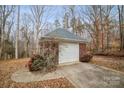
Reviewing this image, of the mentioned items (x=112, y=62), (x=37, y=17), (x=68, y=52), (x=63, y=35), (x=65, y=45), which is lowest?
(x=112, y=62)

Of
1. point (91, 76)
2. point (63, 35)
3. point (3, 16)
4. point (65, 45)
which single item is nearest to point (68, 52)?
point (65, 45)

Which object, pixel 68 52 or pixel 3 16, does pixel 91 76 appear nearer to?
pixel 68 52

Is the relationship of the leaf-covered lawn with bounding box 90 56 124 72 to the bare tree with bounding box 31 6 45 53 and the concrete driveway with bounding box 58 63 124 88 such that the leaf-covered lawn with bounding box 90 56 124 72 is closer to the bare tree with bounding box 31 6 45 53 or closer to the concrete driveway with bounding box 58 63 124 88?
the concrete driveway with bounding box 58 63 124 88

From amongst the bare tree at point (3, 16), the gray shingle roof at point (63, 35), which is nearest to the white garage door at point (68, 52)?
the gray shingle roof at point (63, 35)

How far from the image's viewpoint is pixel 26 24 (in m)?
3.29

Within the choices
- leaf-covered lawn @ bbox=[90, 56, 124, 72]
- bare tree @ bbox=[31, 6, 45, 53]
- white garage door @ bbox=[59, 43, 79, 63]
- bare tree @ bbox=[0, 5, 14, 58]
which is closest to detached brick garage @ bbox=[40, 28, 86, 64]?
white garage door @ bbox=[59, 43, 79, 63]

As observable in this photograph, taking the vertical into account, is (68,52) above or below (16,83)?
above

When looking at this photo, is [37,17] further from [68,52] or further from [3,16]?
[68,52]

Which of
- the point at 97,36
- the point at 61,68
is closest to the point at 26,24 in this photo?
the point at 61,68

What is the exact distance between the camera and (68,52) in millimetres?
3375

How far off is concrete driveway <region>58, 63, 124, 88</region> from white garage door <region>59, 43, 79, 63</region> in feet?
0.40

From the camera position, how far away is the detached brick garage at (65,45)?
10.7 feet

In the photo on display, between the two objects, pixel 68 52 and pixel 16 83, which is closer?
pixel 16 83

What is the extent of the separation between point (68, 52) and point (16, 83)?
1.03 meters
